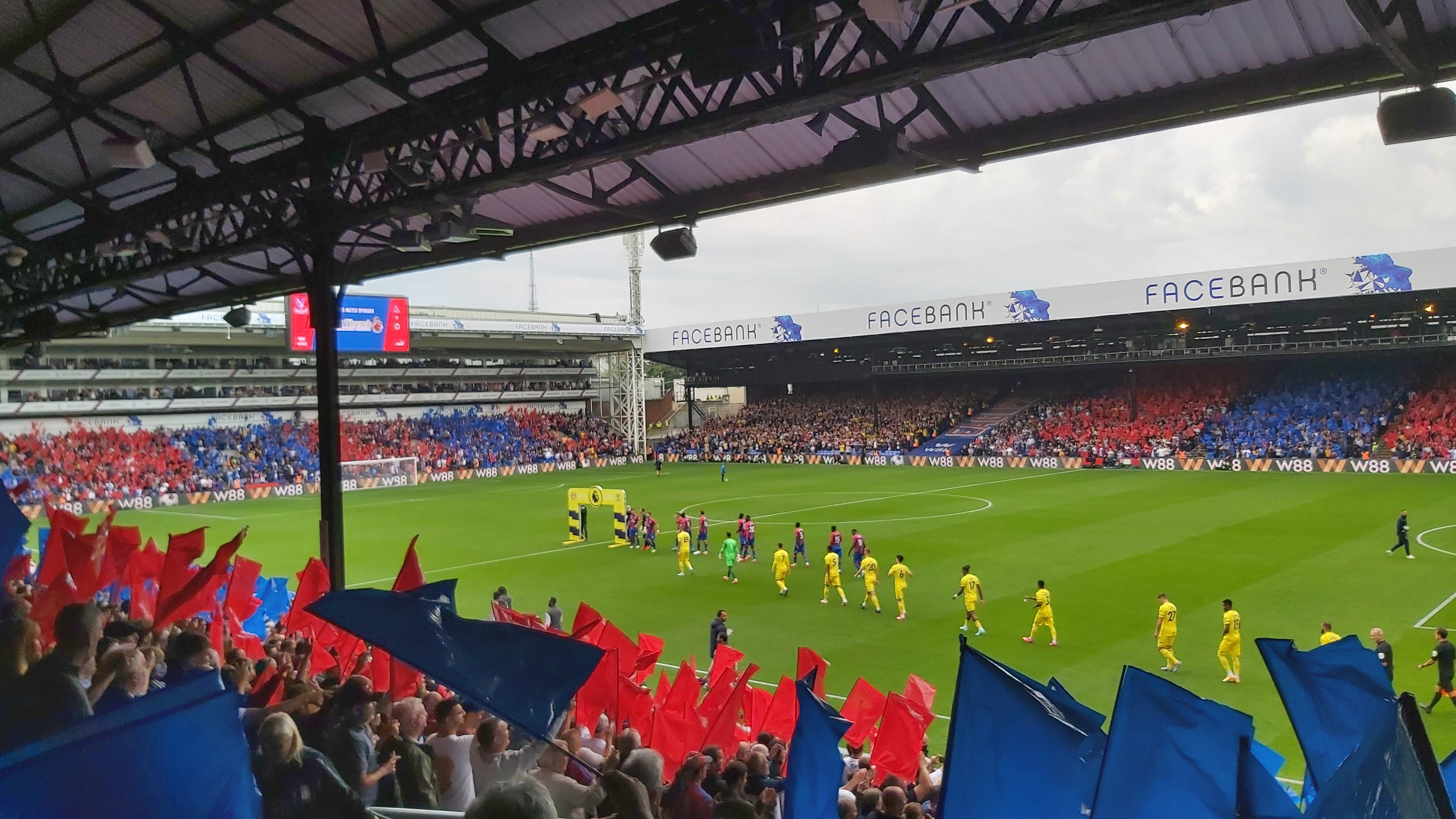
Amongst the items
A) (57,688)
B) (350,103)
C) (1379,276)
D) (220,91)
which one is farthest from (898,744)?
(1379,276)

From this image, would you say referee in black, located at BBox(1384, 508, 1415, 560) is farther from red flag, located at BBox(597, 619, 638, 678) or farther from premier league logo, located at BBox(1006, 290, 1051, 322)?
premier league logo, located at BBox(1006, 290, 1051, 322)

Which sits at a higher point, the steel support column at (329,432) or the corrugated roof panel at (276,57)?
the corrugated roof panel at (276,57)

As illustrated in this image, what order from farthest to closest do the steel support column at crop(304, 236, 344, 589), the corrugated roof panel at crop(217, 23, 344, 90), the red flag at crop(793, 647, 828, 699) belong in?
the steel support column at crop(304, 236, 344, 589), the corrugated roof panel at crop(217, 23, 344, 90), the red flag at crop(793, 647, 828, 699)

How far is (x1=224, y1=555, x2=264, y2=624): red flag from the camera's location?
10930 millimetres

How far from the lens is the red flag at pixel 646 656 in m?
10.1

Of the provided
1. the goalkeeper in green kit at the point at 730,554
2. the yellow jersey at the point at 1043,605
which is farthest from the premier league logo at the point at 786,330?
the yellow jersey at the point at 1043,605

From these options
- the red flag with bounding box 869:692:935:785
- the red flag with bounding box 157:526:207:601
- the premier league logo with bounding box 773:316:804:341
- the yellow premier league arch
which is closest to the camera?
the red flag with bounding box 869:692:935:785

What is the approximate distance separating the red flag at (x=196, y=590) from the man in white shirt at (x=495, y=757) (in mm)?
4123

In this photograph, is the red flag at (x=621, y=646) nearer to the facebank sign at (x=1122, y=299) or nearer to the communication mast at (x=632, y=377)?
the facebank sign at (x=1122, y=299)

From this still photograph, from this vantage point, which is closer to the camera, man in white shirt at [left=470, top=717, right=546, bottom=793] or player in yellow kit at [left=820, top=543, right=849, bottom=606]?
man in white shirt at [left=470, top=717, right=546, bottom=793]

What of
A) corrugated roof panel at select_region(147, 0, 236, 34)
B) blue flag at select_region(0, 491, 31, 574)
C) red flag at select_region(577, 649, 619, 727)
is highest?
corrugated roof panel at select_region(147, 0, 236, 34)

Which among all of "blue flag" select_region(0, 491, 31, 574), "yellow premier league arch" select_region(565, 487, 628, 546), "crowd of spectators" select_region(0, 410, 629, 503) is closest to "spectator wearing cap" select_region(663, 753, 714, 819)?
"blue flag" select_region(0, 491, 31, 574)

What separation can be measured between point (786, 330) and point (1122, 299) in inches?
714

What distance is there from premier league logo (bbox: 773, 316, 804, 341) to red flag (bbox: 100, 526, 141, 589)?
44.1 m
